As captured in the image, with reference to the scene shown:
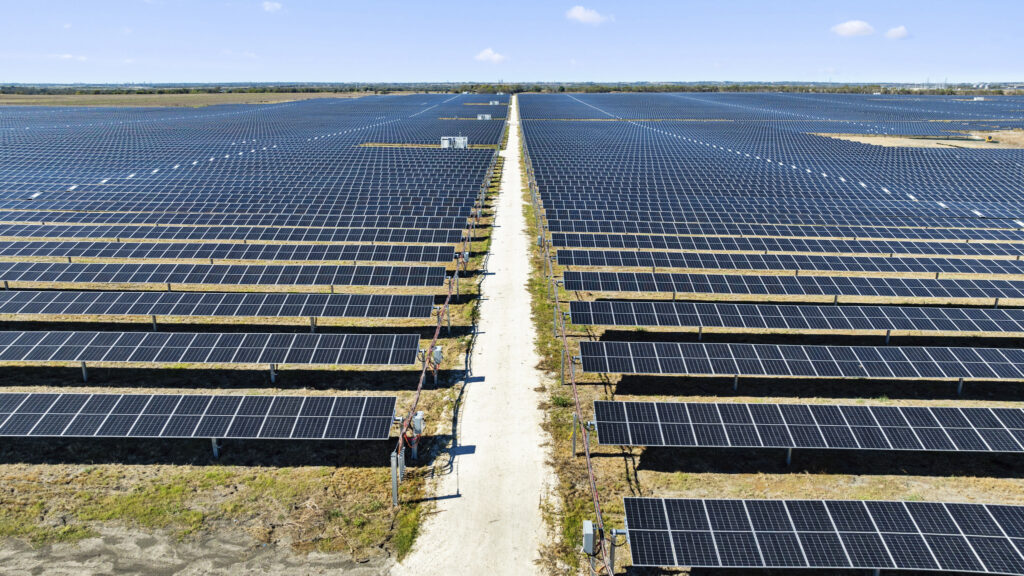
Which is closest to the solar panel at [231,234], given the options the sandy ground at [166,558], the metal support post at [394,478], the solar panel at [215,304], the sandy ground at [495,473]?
the sandy ground at [495,473]

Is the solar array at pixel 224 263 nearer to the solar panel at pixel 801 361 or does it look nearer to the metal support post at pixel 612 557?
the metal support post at pixel 612 557

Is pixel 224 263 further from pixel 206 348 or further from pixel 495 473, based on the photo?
pixel 495 473

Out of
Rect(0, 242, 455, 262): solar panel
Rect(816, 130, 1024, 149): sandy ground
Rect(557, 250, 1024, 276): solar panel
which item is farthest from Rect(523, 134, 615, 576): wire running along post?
Rect(816, 130, 1024, 149): sandy ground

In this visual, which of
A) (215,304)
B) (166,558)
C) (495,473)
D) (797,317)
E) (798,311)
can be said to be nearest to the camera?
(166,558)

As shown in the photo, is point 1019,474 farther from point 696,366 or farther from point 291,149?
point 291,149

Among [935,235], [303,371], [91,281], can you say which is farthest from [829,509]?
[935,235]

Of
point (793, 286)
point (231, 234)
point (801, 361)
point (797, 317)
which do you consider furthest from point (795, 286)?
point (231, 234)

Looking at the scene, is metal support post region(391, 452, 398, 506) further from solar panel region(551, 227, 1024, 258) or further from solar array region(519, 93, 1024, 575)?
solar panel region(551, 227, 1024, 258)
